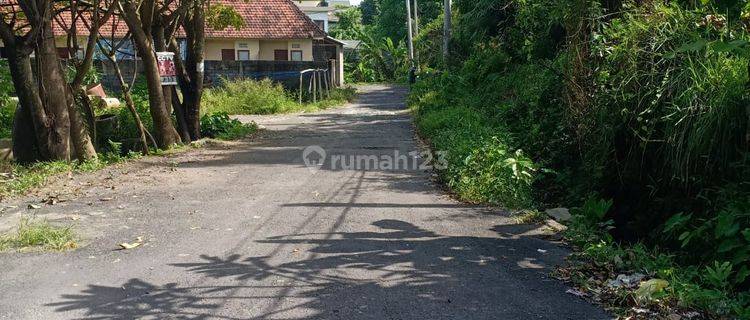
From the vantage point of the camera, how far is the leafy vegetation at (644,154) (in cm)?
530

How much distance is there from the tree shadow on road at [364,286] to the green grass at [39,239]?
1369 mm

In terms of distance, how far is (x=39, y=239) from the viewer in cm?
637

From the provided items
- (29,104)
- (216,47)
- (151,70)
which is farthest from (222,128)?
(216,47)

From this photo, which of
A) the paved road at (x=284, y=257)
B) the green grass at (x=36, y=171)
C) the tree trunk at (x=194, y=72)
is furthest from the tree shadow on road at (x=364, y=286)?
the tree trunk at (x=194, y=72)

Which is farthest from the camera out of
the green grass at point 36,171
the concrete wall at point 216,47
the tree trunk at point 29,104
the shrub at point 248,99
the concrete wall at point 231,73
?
the concrete wall at point 216,47

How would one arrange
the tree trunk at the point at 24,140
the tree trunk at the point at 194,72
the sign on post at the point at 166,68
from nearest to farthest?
the tree trunk at the point at 24,140 → the sign on post at the point at 166,68 → the tree trunk at the point at 194,72

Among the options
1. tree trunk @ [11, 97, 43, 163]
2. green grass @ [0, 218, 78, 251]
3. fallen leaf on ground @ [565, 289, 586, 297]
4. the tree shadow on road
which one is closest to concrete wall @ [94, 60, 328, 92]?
tree trunk @ [11, 97, 43, 163]

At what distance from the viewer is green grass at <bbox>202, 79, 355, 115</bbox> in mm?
24172

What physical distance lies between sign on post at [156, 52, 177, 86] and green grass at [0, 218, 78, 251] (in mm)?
8491

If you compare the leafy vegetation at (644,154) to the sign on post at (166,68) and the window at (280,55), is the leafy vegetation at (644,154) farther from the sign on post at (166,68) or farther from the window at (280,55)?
the window at (280,55)

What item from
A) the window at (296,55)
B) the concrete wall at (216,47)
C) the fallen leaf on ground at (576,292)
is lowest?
the fallen leaf on ground at (576,292)

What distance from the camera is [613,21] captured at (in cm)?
778

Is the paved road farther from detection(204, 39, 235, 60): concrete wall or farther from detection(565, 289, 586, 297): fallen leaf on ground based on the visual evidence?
detection(204, 39, 235, 60): concrete wall

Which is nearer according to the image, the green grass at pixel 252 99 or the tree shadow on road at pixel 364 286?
the tree shadow on road at pixel 364 286
